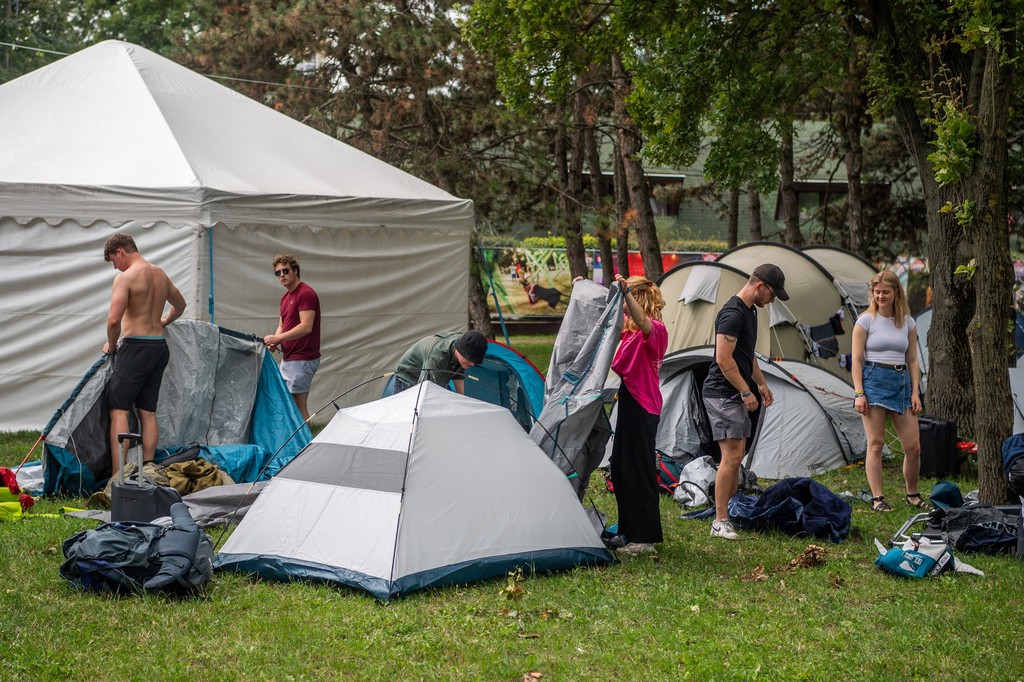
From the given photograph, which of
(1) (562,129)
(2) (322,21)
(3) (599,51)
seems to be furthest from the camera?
(1) (562,129)

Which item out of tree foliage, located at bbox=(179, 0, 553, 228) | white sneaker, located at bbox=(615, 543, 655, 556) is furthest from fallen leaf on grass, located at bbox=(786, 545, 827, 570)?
tree foliage, located at bbox=(179, 0, 553, 228)

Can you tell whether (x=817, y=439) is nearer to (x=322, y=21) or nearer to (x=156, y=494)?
(x=156, y=494)

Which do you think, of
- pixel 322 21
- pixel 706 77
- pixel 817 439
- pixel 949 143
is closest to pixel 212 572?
pixel 949 143

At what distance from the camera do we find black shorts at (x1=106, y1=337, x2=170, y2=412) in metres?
6.98

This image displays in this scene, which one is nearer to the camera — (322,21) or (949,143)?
(949,143)

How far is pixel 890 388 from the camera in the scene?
7.05 m

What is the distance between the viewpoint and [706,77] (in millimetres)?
10828

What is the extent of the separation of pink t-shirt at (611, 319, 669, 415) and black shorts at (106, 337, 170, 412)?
3.23 metres

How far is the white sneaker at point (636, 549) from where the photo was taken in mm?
5742

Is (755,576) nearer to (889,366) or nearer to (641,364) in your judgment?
(641,364)

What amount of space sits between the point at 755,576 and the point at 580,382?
4.40 feet

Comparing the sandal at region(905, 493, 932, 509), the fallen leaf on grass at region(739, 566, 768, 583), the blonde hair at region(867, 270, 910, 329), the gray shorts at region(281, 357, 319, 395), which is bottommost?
the sandal at region(905, 493, 932, 509)

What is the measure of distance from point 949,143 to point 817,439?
123 inches

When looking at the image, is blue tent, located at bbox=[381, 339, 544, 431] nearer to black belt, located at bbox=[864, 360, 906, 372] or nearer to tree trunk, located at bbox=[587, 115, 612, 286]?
black belt, located at bbox=[864, 360, 906, 372]
